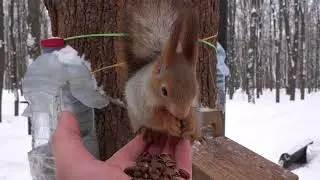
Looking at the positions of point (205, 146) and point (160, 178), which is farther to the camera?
point (205, 146)

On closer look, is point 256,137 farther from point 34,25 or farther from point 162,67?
point 162,67

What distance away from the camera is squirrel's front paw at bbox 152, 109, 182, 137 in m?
1.10

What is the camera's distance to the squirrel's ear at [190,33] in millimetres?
994

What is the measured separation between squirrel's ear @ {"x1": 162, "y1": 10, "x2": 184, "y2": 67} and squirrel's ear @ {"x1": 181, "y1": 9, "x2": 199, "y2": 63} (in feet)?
0.04

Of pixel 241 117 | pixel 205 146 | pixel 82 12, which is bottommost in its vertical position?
pixel 241 117

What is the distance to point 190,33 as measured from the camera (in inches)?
39.8

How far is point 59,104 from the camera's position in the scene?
1410 mm

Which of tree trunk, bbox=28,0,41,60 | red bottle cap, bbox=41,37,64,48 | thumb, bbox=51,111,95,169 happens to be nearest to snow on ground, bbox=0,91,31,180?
tree trunk, bbox=28,0,41,60

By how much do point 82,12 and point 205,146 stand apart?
0.66 meters

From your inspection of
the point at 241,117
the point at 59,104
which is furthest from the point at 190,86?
the point at 241,117

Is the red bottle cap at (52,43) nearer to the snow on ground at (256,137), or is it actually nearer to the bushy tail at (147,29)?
the bushy tail at (147,29)

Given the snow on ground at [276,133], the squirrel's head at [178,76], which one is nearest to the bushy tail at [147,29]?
the squirrel's head at [178,76]

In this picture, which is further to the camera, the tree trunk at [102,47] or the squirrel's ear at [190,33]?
the tree trunk at [102,47]

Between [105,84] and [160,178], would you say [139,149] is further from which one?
[105,84]
